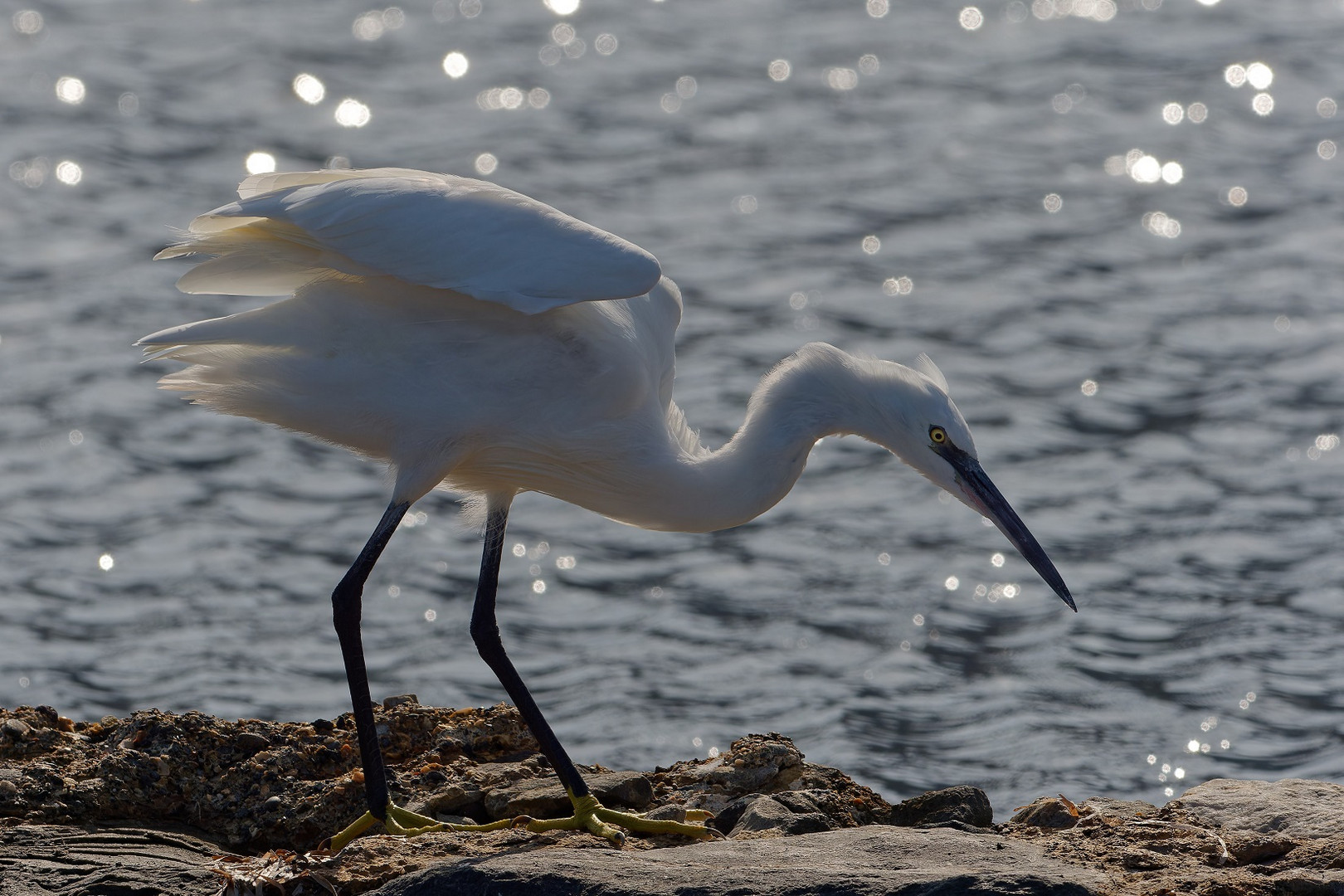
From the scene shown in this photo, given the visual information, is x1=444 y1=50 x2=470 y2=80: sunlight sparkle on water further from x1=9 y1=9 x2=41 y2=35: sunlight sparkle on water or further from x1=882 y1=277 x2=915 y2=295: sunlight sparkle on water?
x1=882 y1=277 x2=915 y2=295: sunlight sparkle on water

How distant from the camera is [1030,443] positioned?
11.6 meters

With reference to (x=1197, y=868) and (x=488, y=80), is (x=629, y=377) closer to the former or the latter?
(x=1197, y=868)

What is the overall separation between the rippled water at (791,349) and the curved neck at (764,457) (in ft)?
8.61

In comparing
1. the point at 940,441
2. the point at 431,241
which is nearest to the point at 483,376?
the point at 431,241

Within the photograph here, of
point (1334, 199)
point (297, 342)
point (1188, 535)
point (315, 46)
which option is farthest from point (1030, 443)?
point (315, 46)

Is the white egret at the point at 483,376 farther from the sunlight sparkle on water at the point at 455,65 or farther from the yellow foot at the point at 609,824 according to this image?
the sunlight sparkle on water at the point at 455,65

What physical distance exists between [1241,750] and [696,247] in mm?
6986

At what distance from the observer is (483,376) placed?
627 centimetres

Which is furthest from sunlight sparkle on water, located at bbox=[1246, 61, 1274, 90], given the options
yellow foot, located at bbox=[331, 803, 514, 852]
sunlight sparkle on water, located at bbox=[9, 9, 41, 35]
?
yellow foot, located at bbox=[331, 803, 514, 852]

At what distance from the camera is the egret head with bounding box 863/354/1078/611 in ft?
21.2

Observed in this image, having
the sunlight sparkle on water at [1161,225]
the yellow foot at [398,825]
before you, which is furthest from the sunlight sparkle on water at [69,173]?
the yellow foot at [398,825]

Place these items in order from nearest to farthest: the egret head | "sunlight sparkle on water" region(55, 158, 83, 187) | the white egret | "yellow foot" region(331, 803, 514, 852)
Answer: "yellow foot" region(331, 803, 514, 852) < the white egret < the egret head < "sunlight sparkle on water" region(55, 158, 83, 187)

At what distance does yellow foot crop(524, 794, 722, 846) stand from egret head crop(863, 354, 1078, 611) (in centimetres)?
165

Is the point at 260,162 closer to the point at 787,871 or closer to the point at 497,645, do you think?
the point at 497,645
